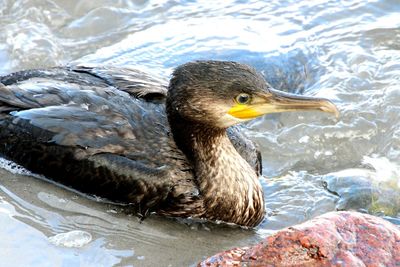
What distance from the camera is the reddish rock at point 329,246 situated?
13.1 feet

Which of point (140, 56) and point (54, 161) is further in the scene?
point (140, 56)

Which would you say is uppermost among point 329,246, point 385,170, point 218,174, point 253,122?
point 329,246

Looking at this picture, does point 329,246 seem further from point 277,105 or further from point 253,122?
point 253,122

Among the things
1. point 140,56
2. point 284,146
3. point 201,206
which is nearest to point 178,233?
point 201,206

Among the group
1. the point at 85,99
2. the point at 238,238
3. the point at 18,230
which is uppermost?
the point at 85,99

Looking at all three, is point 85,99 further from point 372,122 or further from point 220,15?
point 220,15

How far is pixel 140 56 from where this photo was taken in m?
8.13

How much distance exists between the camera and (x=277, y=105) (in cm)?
541

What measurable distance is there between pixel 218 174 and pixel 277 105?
675 millimetres

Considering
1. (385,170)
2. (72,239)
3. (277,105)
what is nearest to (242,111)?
(277,105)

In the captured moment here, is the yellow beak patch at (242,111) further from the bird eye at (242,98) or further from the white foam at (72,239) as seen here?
the white foam at (72,239)

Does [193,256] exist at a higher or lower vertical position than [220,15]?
lower

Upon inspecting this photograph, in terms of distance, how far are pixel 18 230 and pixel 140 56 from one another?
341cm

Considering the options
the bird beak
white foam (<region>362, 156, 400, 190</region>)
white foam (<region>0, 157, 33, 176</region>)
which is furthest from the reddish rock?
white foam (<region>0, 157, 33, 176</region>)
